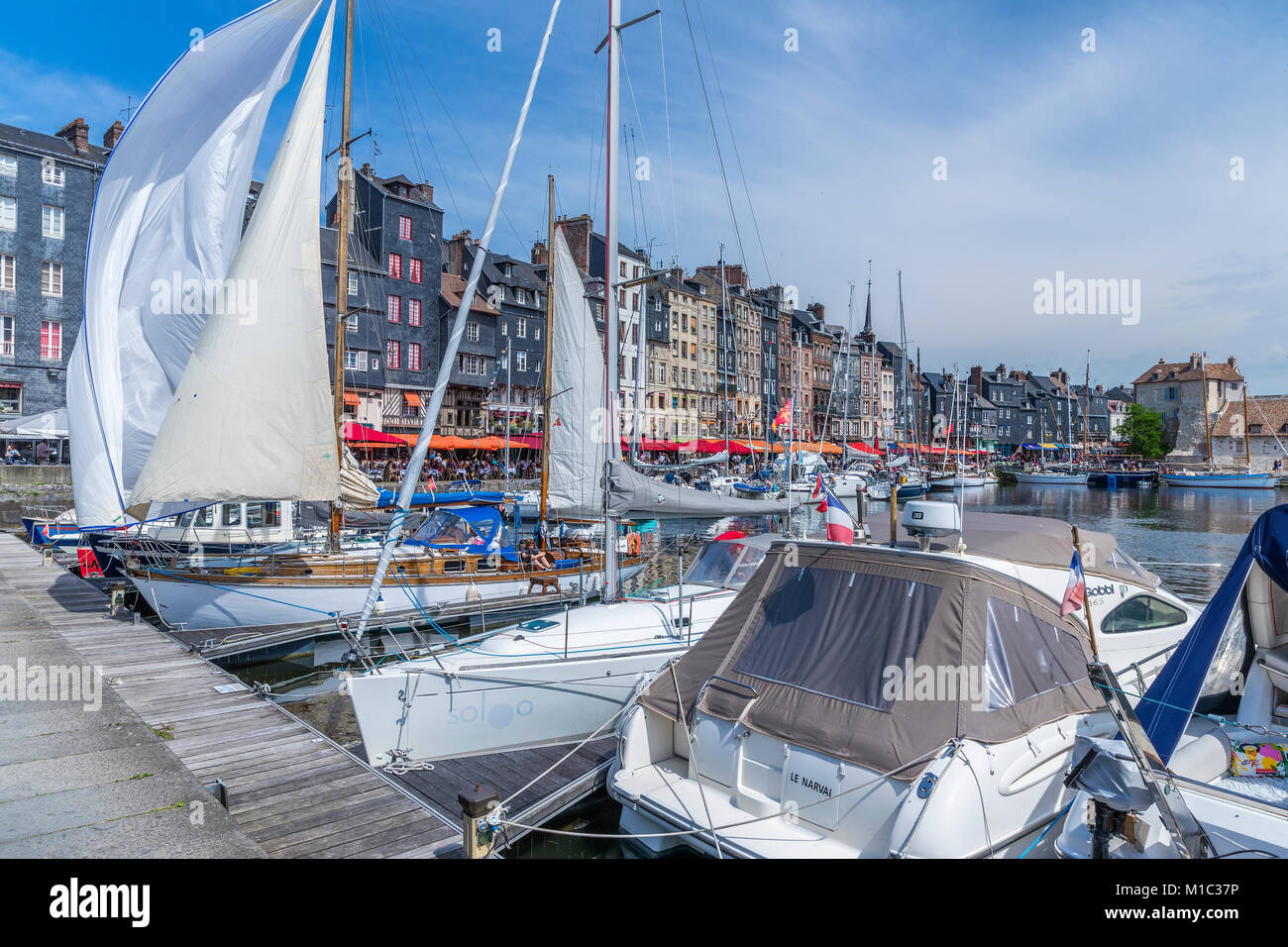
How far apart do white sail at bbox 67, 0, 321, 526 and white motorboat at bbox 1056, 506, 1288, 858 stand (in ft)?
47.9

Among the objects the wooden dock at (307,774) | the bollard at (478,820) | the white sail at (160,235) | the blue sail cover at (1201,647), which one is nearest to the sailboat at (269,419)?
the white sail at (160,235)

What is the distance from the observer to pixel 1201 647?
7199mm

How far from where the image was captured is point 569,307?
61.2 ft

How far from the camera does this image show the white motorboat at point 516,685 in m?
8.65

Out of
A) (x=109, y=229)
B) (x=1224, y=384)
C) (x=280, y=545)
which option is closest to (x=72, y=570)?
(x=280, y=545)

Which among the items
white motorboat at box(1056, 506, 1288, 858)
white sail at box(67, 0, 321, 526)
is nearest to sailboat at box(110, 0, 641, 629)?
white sail at box(67, 0, 321, 526)

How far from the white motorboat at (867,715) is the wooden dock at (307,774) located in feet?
5.05

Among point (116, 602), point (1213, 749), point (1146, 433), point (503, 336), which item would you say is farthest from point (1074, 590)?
point (1146, 433)

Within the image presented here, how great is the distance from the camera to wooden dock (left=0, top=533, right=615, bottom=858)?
6.95 m

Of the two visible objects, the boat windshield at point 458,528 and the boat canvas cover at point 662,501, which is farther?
the boat windshield at point 458,528

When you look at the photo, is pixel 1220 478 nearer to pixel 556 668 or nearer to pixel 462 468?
pixel 462 468

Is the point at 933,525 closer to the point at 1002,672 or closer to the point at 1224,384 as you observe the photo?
the point at 1002,672

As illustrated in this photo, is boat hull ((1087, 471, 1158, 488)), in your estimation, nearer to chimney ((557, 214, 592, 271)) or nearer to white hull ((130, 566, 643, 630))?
chimney ((557, 214, 592, 271))

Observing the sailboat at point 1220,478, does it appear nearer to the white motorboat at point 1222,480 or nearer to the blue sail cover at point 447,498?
the white motorboat at point 1222,480
